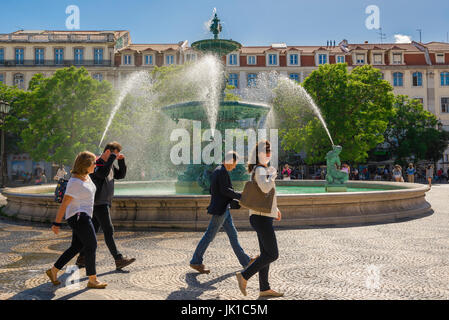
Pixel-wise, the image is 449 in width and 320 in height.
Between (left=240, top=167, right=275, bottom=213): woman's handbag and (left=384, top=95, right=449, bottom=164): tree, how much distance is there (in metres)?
39.0

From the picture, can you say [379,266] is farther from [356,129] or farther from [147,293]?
[356,129]

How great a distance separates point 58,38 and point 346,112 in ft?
112

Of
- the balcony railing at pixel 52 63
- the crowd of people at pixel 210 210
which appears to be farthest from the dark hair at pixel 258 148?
the balcony railing at pixel 52 63

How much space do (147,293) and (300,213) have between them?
16.5ft

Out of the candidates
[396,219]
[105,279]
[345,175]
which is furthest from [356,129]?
[105,279]

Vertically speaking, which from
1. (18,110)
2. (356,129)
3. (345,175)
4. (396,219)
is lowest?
(396,219)

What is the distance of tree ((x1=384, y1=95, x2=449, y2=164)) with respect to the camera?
1550 inches

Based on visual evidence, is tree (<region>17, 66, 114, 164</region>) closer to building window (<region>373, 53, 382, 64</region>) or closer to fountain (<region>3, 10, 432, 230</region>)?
fountain (<region>3, 10, 432, 230</region>)

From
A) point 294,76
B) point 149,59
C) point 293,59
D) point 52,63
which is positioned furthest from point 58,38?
point 294,76

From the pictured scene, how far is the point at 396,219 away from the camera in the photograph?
9.31m

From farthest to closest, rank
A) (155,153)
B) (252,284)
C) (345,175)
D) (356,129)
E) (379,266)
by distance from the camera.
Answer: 1. (155,153)
2. (356,129)
3. (345,175)
4. (379,266)
5. (252,284)

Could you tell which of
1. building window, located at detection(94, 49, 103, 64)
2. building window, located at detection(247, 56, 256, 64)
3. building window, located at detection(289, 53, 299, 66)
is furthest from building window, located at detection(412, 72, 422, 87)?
building window, located at detection(94, 49, 103, 64)

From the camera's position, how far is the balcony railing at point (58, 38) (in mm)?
45844

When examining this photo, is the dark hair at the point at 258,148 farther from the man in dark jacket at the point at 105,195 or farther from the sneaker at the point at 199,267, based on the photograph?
the man in dark jacket at the point at 105,195
